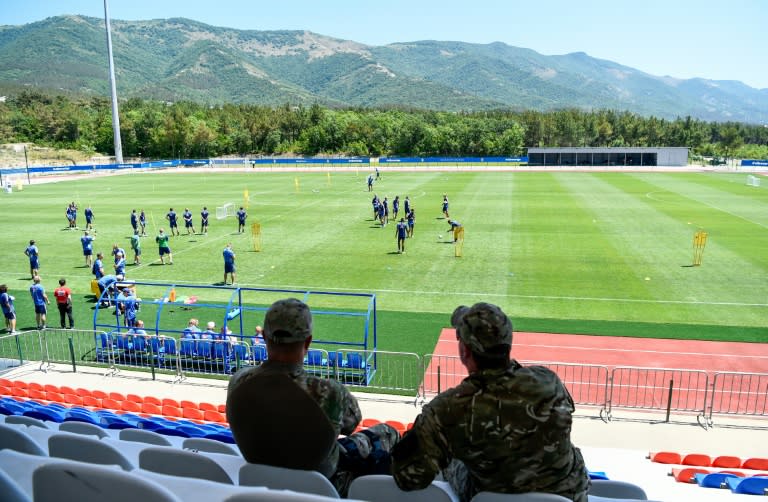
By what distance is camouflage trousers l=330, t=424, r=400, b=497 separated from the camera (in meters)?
3.77

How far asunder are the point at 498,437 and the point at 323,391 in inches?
41.9

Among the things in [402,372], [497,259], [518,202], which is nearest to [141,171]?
[518,202]

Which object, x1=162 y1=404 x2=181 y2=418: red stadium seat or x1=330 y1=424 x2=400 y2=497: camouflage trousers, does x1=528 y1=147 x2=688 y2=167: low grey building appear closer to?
x1=162 y1=404 x2=181 y2=418: red stadium seat

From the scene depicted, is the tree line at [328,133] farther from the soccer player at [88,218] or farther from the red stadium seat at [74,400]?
the red stadium seat at [74,400]

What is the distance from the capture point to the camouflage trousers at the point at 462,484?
132 inches

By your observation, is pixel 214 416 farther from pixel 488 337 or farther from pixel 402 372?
pixel 488 337

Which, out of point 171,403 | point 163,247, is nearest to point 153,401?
point 171,403

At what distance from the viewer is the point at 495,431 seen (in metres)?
3.24

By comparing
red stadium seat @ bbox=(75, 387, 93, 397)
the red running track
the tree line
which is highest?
the tree line

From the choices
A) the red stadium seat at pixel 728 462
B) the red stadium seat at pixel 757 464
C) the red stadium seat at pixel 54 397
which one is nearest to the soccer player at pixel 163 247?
the red stadium seat at pixel 54 397

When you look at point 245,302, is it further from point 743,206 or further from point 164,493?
point 743,206

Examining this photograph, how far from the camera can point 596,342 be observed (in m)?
15.8

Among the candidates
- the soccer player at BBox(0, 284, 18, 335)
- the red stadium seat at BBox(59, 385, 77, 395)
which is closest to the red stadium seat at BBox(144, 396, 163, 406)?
the red stadium seat at BBox(59, 385, 77, 395)

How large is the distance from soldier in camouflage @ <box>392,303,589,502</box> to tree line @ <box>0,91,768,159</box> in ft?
351
